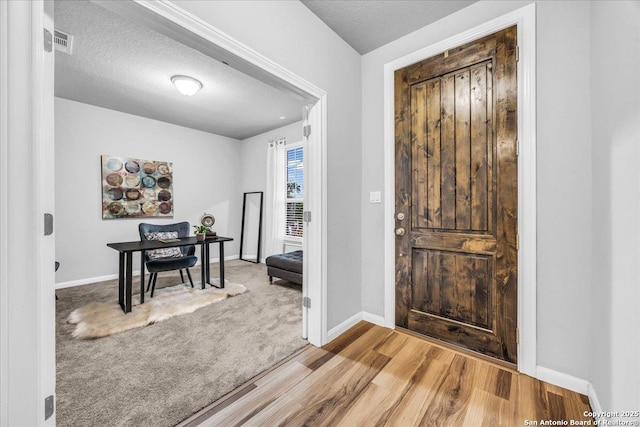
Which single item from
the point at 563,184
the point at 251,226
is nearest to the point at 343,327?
the point at 563,184

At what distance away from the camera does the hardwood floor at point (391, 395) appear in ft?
4.41

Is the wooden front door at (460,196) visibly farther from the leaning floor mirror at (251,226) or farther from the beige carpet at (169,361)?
the leaning floor mirror at (251,226)

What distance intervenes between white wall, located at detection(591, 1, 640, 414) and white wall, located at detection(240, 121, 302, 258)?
4.27 meters

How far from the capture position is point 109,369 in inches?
69.2

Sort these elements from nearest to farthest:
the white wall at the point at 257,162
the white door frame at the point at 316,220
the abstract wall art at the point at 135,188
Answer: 1. the white door frame at the point at 316,220
2. the abstract wall art at the point at 135,188
3. the white wall at the point at 257,162

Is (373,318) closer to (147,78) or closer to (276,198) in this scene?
(276,198)

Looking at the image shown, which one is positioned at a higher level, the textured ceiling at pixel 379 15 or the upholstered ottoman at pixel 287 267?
the textured ceiling at pixel 379 15

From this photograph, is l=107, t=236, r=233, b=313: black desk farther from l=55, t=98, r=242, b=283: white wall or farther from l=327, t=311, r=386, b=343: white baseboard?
l=327, t=311, r=386, b=343: white baseboard

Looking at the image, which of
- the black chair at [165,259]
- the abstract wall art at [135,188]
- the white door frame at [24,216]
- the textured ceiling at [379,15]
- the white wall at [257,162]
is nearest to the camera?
the white door frame at [24,216]

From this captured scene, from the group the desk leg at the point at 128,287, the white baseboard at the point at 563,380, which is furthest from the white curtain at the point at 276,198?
the white baseboard at the point at 563,380

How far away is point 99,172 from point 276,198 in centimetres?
284

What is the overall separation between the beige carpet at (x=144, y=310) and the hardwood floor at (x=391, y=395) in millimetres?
1547

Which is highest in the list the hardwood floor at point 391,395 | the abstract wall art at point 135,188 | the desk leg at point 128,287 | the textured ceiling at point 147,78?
the textured ceiling at point 147,78

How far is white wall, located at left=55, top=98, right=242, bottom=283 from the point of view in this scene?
367 cm
